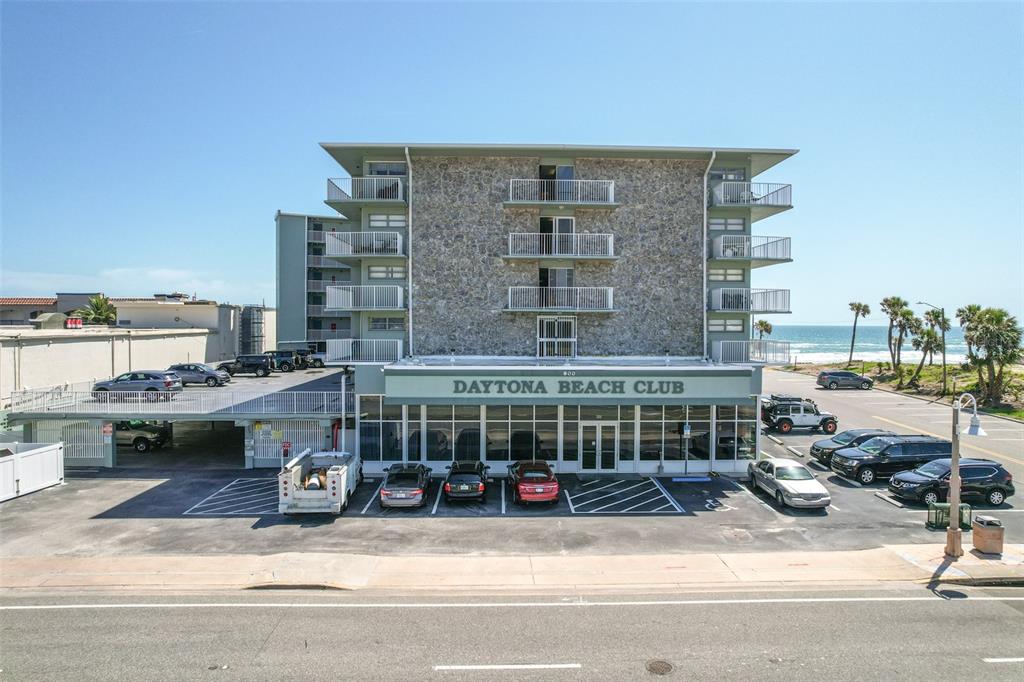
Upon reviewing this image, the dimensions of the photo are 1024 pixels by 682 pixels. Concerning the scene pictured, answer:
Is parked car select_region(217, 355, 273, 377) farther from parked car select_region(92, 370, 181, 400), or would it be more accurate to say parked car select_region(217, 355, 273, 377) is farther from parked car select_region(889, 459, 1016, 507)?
parked car select_region(889, 459, 1016, 507)

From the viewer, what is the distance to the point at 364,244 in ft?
86.0

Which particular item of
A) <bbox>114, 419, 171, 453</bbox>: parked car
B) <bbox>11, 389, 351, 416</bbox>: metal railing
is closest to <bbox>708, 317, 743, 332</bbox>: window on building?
<bbox>11, 389, 351, 416</bbox>: metal railing

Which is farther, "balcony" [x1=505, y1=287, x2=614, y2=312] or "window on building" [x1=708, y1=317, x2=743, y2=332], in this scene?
"window on building" [x1=708, y1=317, x2=743, y2=332]

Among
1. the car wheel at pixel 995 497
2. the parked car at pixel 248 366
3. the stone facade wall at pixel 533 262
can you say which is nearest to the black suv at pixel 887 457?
the car wheel at pixel 995 497

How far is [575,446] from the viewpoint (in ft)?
80.0

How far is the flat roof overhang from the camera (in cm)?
2569

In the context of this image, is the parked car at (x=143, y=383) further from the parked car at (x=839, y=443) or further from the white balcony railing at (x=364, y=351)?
the parked car at (x=839, y=443)

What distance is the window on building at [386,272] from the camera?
26906mm

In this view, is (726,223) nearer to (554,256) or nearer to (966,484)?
(554,256)

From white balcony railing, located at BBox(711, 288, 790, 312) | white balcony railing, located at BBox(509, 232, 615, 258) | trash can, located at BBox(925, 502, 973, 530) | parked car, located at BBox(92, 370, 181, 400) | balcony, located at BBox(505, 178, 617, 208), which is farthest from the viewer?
parked car, located at BBox(92, 370, 181, 400)

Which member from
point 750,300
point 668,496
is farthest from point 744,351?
point 668,496

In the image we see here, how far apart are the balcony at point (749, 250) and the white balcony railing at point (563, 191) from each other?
6087mm

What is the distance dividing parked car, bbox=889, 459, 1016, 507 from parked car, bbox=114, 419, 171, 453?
114ft

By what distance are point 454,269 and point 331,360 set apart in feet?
24.6
